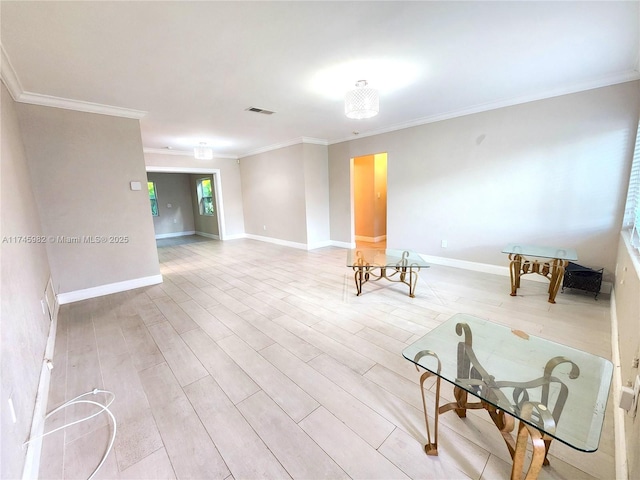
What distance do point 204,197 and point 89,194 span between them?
549 cm

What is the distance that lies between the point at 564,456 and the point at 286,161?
19.3ft

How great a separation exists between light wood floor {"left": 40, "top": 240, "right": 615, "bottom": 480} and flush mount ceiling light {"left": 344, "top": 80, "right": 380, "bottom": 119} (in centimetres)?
206

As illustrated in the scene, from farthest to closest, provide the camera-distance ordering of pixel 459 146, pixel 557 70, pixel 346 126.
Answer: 1. pixel 346 126
2. pixel 459 146
3. pixel 557 70

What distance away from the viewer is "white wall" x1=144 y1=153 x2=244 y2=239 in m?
6.75

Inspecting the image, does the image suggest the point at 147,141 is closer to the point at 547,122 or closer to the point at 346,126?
the point at 346,126

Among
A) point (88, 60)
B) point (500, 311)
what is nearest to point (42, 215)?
point (88, 60)

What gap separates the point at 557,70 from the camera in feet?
8.66

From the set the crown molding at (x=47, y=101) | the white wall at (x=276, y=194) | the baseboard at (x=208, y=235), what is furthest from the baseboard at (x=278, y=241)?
the crown molding at (x=47, y=101)

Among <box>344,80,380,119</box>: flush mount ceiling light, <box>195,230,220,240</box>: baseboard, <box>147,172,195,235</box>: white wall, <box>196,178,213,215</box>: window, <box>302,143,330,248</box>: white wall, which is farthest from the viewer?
<box>147,172,195,235</box>: white wall

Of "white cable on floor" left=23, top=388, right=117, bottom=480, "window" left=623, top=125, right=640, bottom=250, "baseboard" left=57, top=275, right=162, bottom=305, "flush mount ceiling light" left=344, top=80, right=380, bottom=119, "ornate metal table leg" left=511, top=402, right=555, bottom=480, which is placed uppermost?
"flush mount ceiling light" left=344, top=80, right=380, bottom=119

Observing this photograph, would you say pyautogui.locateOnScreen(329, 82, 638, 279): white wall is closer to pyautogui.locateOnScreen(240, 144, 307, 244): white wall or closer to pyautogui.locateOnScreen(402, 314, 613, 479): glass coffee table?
pyautogui.locateOnScreen(240, 144, 307, 244): white wall

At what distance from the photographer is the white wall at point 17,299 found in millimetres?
1183

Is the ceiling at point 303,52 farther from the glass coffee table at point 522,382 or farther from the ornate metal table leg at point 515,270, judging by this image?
the glass coffee table at point 522,382

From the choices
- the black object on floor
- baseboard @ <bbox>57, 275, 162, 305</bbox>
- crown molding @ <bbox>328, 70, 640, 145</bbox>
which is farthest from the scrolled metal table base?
baseboard @ <bbox>57, 275, 162, 305</bbox>
